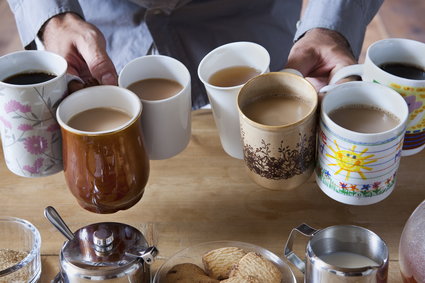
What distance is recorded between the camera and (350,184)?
87 cm

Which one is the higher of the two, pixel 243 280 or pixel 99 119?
pixel 99 119

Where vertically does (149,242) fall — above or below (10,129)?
below

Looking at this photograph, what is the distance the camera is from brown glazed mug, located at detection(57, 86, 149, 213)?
0.85 meters

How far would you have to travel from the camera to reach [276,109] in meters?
0.91

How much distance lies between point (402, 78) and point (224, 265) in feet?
1.16

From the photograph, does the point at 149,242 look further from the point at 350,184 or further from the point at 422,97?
the point at 422,97

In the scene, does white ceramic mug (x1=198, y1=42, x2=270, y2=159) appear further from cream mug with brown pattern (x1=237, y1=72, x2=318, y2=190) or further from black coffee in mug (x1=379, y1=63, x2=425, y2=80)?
black coffee in mug (x1=379, y1=63, x2=425, y2=80)

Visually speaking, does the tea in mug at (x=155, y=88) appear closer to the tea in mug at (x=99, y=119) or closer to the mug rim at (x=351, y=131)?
the tea in mug at (x=99, y=119)

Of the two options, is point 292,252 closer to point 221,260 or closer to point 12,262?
point 221,260

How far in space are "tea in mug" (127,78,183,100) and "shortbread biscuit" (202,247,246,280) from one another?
0.84ft

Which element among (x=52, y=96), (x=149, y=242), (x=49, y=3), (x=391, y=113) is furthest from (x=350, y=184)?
(x=49, y=3)

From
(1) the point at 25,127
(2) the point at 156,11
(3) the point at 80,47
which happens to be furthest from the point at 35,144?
(2) the point at 156,11

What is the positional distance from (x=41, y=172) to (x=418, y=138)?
56cm

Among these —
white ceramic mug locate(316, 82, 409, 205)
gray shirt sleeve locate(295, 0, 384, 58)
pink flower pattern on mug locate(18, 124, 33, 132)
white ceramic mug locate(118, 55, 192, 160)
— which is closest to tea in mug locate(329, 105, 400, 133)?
white ceramic mug locate(316, 82, 409, 205)
